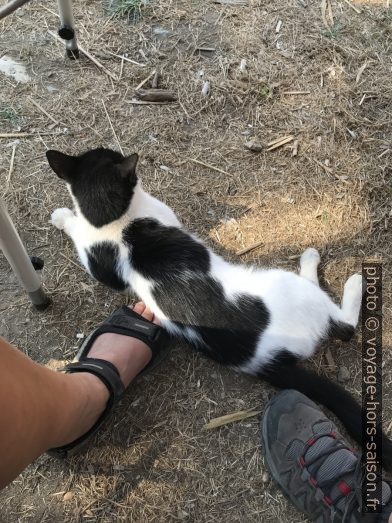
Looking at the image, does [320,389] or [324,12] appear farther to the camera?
[324,12]

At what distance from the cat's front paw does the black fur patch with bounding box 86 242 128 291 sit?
0.32 m

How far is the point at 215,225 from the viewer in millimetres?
2252

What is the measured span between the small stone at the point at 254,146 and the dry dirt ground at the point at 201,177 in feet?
0.06

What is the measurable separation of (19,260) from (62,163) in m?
0.42

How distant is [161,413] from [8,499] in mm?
621

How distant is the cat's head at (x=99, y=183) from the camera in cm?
185

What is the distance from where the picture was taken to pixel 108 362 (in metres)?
1.84

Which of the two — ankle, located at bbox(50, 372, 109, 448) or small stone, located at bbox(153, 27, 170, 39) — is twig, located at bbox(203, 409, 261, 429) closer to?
ankle, located at bbox(50, 372, 109, 448)

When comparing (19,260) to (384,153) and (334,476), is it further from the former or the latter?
(384,153)

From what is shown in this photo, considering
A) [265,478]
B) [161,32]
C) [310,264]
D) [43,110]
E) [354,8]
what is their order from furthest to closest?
[354,8], [161,32], [43,110], [310,264], [265,478]

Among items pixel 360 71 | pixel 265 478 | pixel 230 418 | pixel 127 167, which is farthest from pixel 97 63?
pixel 265 478

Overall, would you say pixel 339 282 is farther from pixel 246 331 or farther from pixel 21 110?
pixel 21 110

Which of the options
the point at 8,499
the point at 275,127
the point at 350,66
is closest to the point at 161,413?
the point at 8,499

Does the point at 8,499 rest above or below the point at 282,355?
below
